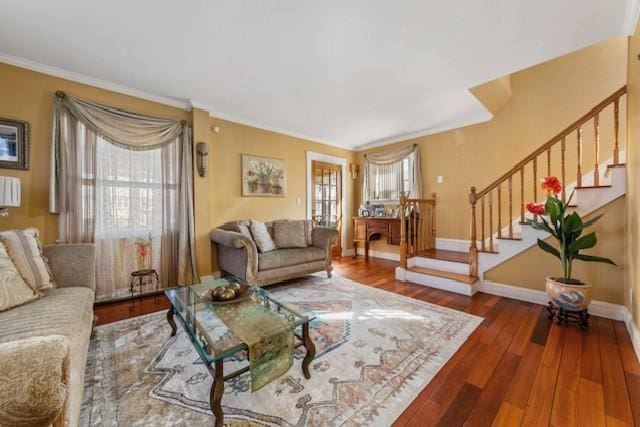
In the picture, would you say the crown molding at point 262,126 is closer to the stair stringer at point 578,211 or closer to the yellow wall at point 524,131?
the yellow wall at point 524,131

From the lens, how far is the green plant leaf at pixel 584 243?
2124mm

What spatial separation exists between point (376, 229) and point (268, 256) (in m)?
2.24

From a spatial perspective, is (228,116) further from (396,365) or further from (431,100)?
(396,365)

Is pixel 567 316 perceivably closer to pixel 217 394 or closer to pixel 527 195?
pixel 527 195

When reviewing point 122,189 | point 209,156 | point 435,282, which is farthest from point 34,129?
point 435,282

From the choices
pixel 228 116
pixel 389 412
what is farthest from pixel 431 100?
pixel 389 412

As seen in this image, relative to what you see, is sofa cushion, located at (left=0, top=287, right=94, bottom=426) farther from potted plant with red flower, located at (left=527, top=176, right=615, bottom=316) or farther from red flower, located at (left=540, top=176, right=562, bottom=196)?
red flower, located at (left=540, top=176, right=562, bottom=196)

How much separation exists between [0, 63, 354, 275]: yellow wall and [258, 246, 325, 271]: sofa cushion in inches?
36.3

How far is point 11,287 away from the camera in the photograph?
148 centimetres

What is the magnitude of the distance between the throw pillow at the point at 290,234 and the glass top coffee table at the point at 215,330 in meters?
1.48

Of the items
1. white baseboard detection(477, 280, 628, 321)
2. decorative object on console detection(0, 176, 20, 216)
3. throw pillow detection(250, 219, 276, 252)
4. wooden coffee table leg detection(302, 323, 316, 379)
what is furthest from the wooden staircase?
decorative object on console detection(0, 176, 20, 216)

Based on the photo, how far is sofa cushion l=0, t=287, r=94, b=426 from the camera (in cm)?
112

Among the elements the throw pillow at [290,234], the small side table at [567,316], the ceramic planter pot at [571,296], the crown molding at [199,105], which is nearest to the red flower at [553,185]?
the ceramic planter pot at [571,296]

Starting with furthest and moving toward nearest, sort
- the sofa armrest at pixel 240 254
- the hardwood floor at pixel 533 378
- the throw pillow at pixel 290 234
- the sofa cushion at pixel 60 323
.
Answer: the throw pillow at pixel 290 234 < the sofa armrest at pixel 240 254 < the hardwood floor at pixel 533 378 < the sofa cushion at pixel 60 323
